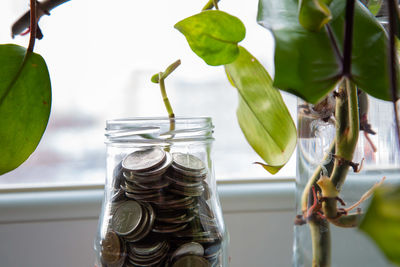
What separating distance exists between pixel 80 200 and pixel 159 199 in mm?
276

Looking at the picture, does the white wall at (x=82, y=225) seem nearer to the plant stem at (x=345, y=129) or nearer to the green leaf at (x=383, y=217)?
the plant stem at (x=345, y=129)

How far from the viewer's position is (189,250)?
11.7 inches

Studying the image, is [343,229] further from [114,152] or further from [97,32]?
[97,32]

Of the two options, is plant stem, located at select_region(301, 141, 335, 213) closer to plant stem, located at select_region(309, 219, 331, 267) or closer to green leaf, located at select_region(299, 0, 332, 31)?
plant stem, located at select_region(309, 219, 331, 267)

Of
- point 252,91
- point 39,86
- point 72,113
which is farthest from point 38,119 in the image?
point 72,113

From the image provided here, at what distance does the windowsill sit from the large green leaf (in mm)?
365

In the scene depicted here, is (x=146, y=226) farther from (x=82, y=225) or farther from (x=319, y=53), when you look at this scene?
(x=82, y=225)

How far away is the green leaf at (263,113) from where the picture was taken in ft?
0.94

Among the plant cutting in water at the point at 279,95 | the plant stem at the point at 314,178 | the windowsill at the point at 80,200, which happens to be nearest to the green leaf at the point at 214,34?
the plant cutting in water at the point at 279,95

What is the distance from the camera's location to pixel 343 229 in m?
0.31

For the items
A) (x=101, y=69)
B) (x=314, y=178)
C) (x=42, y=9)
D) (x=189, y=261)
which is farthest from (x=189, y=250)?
(x=101, y=69)

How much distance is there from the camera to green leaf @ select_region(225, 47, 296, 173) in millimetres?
285

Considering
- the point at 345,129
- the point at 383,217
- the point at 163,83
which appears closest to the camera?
the point at 383,217

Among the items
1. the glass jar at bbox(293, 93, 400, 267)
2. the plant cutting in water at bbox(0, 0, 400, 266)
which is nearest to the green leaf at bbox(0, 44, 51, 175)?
the plant cutting in water at bbox(0, 0, 400, 266)
